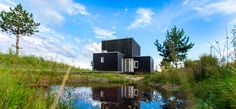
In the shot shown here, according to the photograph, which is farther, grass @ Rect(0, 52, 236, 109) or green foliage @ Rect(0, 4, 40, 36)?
green foliage @ Rect(0, 4, 40, 36)

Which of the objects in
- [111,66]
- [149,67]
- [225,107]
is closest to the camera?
[225,107]

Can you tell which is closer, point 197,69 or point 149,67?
point 197,69

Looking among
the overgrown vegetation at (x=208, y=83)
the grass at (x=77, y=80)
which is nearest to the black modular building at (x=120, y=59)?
the overgrown vegetation at (x=208, y=83)

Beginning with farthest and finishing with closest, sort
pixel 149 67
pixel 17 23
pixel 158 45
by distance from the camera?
pixel 158 45 → pixel 149 67 → pixel 17 23

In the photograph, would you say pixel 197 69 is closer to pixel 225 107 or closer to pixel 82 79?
pixel 225 107

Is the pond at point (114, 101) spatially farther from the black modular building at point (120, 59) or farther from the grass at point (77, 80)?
the black modular building at point (120, 59)

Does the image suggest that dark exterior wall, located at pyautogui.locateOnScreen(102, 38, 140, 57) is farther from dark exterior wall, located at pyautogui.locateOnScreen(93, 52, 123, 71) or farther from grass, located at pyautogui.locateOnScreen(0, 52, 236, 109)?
grass, located at pyautogui.locateOnScreen(0, 52, 236, 109)

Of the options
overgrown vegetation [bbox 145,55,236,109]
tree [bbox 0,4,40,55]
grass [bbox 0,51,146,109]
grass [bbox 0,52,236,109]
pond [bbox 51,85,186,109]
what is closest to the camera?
grass [bbox 0,51,146,109]

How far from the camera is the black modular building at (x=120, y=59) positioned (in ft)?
110

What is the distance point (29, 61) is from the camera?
59.9 feet

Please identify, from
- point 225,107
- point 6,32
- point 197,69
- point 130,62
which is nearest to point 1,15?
point 6,32

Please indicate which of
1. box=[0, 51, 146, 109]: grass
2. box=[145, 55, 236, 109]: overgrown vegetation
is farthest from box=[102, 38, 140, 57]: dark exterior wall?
box=[145, 55, 236, 109]: overgrown vegetation

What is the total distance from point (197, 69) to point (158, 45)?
29417mm

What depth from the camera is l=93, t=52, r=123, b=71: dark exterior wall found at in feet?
108
